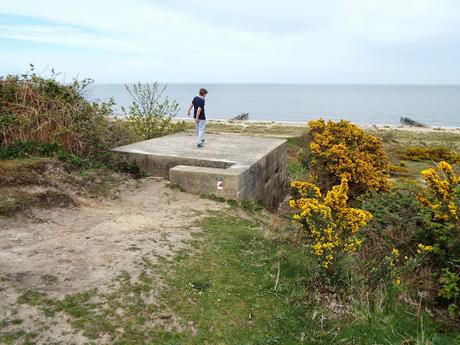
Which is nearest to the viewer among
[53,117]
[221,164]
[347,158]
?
[221,164]

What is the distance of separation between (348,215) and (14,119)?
7715 mm

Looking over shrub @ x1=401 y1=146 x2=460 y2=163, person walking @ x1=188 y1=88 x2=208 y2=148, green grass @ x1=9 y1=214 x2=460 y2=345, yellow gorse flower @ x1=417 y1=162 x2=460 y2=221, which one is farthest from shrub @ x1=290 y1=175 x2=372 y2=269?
shrub @ x1=401 y1=146 x2=460 y2=163

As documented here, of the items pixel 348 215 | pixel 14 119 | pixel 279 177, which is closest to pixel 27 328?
pixel 348 215

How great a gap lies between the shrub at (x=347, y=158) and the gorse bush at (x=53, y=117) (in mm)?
5458

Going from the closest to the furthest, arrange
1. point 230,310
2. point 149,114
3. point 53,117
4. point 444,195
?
1. point 230,310
2. point 444,195
3. point 53,117
4. point 149,114

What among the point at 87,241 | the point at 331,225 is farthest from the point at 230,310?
the point at 87,241

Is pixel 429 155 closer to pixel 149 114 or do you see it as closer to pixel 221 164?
pixel 149 114

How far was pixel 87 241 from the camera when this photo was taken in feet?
18.5

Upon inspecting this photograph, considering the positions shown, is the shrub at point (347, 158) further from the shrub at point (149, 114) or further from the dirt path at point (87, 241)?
the shrub at point (149, 114)

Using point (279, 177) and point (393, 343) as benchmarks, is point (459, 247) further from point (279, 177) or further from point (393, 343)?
point (279, 177)

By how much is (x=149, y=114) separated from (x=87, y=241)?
31.0 feet

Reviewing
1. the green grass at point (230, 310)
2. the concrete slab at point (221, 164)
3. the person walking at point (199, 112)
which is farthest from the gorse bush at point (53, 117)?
the green grass at point (230, 310)

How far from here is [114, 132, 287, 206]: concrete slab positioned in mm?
8398

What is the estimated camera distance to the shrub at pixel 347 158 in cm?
1077
